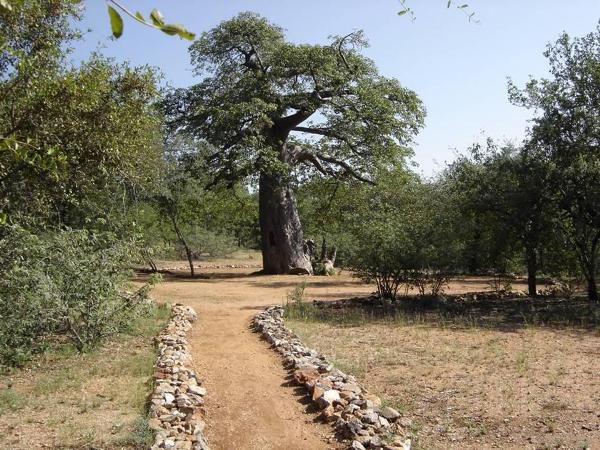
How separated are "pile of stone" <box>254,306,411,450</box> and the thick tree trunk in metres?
14.3

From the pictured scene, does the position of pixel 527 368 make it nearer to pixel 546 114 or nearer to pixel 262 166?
pixel 546 114

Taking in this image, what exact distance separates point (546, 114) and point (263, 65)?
11908 mm

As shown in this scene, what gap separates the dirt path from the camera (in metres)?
5.52

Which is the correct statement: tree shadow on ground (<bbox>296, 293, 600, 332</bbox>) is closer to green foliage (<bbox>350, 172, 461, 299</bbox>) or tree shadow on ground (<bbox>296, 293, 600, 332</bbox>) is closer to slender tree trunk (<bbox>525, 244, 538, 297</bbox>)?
green foliage (<bbox>350, 172, 461, 299</bbox>)

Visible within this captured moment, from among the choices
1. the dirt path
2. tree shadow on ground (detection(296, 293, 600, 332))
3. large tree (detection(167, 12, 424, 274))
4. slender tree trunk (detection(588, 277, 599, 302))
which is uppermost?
large tree (detection(167, 12, 424, 274))

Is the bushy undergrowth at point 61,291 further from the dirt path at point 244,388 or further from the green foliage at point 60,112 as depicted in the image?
the dirt path at point 244,388

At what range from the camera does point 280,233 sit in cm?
2286

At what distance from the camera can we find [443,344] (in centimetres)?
923

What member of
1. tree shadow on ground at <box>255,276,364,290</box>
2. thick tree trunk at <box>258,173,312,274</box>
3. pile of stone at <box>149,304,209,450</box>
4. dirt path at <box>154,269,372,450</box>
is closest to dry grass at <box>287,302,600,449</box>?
dirt path at <box>154,269,372,450</box>

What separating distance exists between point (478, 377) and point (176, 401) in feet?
11.8

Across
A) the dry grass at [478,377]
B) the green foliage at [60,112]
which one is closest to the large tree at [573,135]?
the dry grass at [478,377]

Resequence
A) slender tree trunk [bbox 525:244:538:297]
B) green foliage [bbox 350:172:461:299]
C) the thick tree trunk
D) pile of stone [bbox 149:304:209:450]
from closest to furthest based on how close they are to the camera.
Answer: pile of stone [bbox 149:304:209:450] → green foliage [bbox 350:172:461:299] → slender tree trunk [bbox 525:244:538:297] → the thick tree trunk

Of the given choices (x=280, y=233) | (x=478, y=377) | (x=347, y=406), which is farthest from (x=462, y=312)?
(x=280, y=233)

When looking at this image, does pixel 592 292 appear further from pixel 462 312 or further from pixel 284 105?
pixel 284 105
